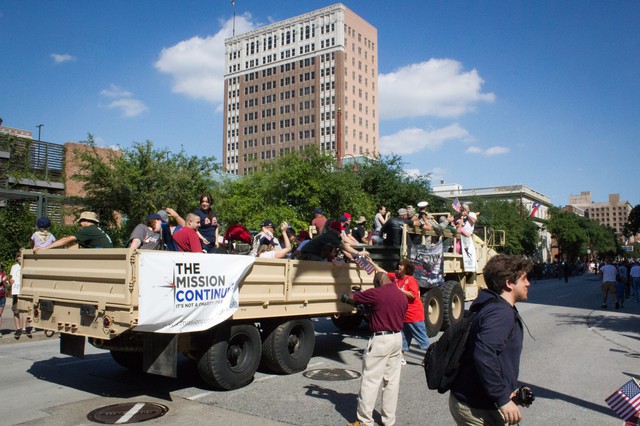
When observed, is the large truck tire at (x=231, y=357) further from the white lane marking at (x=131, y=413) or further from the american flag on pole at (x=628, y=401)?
the american flag on pole at (x=628, y=401)

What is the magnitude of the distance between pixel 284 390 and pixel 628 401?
4453 mm

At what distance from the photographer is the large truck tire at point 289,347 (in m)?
7.52

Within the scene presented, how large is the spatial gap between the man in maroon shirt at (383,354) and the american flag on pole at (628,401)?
7.62 feet

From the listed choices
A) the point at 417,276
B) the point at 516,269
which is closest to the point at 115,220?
the point at 417,276

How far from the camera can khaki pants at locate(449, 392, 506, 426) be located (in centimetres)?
321

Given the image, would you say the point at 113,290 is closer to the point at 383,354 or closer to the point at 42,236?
the point at 383,354

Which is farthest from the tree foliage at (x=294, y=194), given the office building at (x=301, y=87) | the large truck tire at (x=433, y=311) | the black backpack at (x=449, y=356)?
the office building at (x=301, y=87)

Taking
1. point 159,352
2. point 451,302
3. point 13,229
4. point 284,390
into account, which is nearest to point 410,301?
point 284,390

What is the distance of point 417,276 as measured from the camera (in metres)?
10.8

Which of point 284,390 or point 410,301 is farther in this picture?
point 410,301

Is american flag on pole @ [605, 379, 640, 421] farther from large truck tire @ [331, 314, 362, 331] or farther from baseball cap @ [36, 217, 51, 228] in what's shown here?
large truck tire @ [331, 314, 362, 331]

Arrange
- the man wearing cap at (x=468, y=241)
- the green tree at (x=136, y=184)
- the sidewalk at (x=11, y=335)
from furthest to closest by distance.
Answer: the green tree at (x=136, y=184)
the man wearing cap at (x=468, y=241)
the sidewalk at (x=11, y=335)

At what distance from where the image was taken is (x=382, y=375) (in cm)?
542

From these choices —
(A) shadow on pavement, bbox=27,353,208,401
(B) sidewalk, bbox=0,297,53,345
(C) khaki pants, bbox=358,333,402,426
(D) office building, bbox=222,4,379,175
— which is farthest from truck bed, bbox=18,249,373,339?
(D) office building, bbox=222,4,379,175
